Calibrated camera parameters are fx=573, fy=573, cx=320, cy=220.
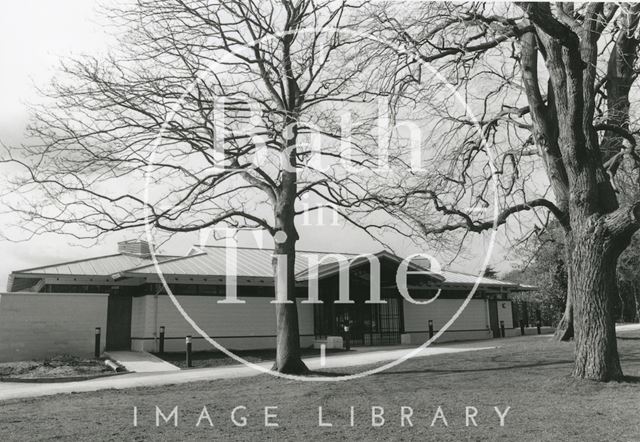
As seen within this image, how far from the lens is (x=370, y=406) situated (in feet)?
28.9

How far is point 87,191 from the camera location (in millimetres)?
12531

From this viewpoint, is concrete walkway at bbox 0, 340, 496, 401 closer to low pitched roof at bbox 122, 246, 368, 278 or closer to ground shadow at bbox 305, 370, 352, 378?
ground shadow at bbox 305, 370, 352, 378

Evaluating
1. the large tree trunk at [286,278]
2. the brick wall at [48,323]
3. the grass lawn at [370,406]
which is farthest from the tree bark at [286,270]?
the brick wall at [48,323]

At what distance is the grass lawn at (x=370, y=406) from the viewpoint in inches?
279

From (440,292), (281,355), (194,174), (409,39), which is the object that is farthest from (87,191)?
(440,292)

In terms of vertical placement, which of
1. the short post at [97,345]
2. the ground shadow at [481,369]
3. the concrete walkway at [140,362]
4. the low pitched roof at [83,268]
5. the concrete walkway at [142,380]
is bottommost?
the concrete walkway at [142,380]

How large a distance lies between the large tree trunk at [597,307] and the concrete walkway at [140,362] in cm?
1102

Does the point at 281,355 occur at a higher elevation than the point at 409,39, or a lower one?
lower

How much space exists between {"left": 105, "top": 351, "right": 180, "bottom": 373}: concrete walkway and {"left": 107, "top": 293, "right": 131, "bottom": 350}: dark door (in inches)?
51.8

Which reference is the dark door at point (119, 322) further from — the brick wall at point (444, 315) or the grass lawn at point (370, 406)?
the brick wall at point (444, 315)

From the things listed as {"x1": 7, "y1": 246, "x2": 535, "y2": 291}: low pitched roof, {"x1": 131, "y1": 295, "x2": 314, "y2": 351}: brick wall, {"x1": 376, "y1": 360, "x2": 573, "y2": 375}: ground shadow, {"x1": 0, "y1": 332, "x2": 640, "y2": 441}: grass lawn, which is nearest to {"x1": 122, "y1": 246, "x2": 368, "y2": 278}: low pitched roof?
{"x1": 7, "y1": 246, "x2": 535, "y2": 291}: low pitched roof

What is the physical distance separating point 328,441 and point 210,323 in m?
17.2

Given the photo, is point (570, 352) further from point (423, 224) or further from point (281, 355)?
point (281, 355)

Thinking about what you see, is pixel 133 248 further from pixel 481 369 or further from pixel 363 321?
pixel 481 369
